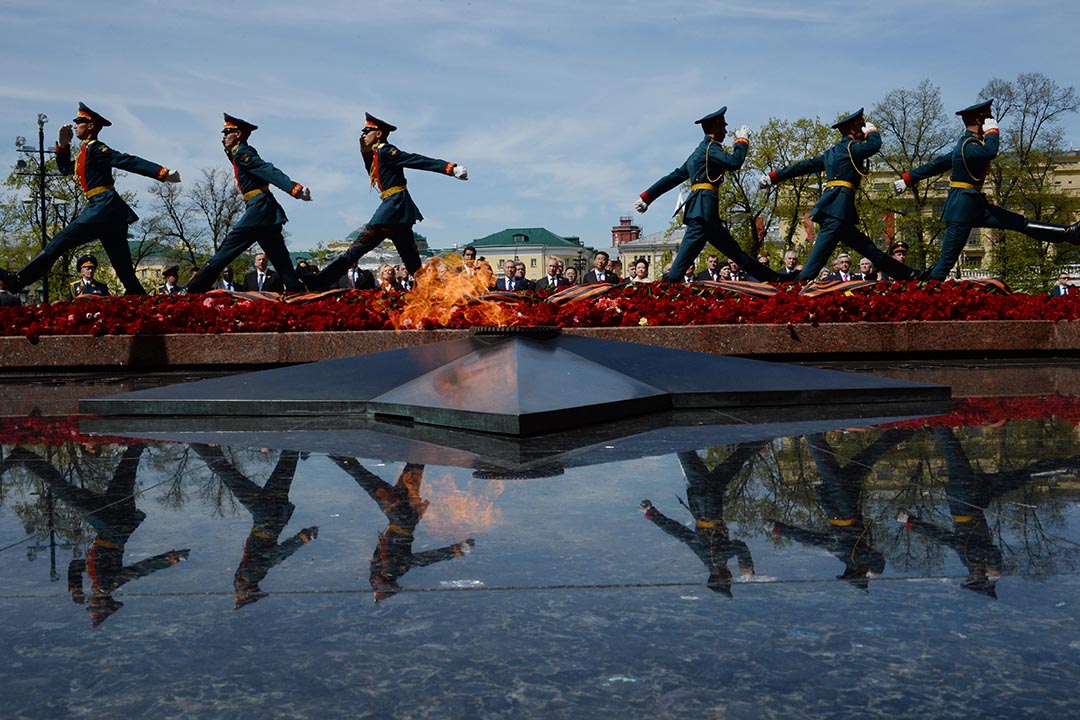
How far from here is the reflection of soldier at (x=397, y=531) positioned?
259 centimetres

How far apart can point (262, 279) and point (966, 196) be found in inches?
432

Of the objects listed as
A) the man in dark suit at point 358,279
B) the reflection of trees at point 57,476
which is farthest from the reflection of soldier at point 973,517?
the man in dark suit at point 358,279

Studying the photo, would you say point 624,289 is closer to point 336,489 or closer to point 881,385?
point 881,385

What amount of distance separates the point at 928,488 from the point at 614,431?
1922 mm

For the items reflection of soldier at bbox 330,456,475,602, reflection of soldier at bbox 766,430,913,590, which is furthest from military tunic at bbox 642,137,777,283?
reflection of soldier at bbox 330,456,475,602

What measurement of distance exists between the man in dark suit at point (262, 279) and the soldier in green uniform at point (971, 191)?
942cm

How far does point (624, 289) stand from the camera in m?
12.2

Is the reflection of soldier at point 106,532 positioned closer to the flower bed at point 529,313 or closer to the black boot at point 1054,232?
the flower bed at point 529,313

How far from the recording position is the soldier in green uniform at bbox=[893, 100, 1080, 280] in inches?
511

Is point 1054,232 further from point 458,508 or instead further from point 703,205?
point 458,508

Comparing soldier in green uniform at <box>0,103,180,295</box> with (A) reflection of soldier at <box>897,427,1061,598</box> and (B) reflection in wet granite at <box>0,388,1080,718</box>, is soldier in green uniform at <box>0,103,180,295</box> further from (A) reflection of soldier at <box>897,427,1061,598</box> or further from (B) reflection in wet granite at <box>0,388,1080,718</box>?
(A) reflection of soldier at <box>897,427,1061,598</box>

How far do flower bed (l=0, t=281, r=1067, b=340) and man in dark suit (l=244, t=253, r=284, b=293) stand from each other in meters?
3.56

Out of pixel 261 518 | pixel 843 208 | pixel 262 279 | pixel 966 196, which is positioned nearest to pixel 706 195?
pixel 843 208

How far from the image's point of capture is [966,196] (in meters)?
13.2
